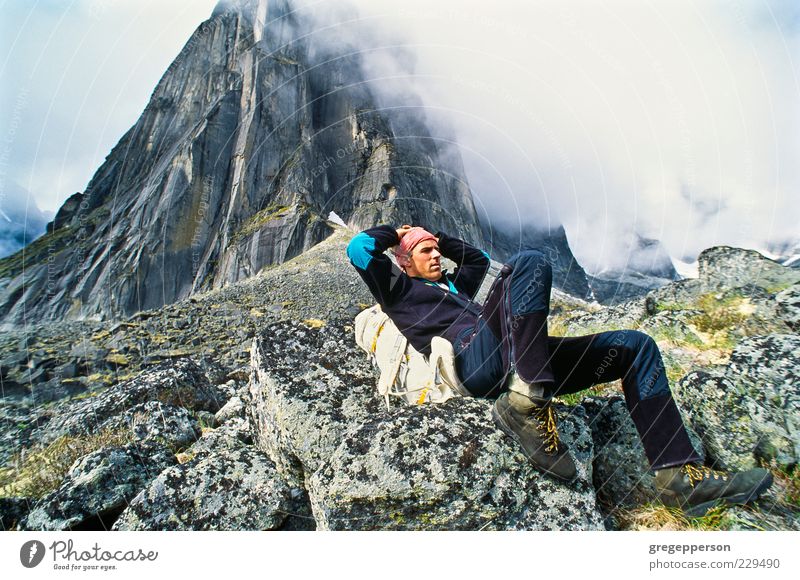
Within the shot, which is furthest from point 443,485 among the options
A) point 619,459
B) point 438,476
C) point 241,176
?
point 241,176

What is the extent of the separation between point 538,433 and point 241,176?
36.4 feet

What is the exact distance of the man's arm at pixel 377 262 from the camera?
2535 millimetres

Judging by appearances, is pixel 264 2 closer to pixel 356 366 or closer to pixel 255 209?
pixel 255 209

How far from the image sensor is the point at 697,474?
196 cm

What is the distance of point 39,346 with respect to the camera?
9.25m

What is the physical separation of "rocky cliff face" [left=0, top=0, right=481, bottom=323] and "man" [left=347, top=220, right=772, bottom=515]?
160 inches

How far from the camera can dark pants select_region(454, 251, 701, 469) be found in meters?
1.99

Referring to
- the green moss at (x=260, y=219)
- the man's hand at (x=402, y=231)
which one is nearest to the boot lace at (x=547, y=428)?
the man's hand at (x=402, y=231)

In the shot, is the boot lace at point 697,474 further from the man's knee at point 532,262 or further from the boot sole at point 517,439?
the man's knee at point 532,262

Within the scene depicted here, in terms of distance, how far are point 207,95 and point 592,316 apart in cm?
1740

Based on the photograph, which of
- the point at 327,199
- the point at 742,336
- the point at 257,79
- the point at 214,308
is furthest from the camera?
the point at 257,79

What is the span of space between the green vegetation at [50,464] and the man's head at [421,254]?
2436 millimetres
